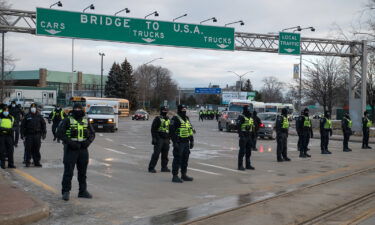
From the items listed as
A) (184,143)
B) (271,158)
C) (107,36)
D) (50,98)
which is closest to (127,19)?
(107,36)

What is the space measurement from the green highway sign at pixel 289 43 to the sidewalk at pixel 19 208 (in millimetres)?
24587

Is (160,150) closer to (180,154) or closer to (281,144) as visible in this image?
(180,154)

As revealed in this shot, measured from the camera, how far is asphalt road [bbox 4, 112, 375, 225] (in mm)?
7866

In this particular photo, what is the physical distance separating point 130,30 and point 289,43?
1079cm

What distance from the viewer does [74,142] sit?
8445 mm

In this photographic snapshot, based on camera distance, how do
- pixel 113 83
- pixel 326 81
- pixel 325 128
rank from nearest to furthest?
pixel 325 128
pixel 326 81
pixel 113 83

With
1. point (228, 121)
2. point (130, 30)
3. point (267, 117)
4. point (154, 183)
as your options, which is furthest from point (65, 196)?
point (228, 121)

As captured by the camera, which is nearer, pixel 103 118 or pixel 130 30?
pixel 130 30

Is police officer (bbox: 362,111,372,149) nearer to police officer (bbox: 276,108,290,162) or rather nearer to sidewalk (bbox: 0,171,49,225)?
police officer (bbox: 276,108,290,162)

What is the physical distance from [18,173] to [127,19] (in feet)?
53.6

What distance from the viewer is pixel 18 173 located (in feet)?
38.7

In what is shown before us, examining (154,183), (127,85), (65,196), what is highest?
(127,85)

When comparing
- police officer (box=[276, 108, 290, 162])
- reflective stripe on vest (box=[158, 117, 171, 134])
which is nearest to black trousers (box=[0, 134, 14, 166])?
reflective stripe on vest (box=[158, 117, 171, 134])

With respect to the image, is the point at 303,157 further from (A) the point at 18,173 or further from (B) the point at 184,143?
(A) the point at 18,173
